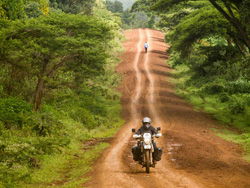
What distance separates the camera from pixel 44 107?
1950 cm

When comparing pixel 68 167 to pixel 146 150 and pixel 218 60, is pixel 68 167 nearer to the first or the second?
pixel 146 150

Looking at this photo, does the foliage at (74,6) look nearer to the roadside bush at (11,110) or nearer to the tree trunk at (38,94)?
the tree trunk at (38,94)

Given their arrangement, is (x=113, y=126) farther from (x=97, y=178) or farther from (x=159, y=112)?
(x=97, y=178)

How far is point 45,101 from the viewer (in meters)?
21.6

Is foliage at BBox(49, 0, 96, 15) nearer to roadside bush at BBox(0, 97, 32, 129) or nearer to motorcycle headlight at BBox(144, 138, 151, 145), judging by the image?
roadside bush at BBox(0, 97, 32, 129)

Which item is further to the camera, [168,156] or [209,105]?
[209,105]

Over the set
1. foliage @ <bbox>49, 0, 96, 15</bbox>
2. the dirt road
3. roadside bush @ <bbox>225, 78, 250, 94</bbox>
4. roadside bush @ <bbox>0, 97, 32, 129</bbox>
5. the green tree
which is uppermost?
foliage @ <bbox>49, 0, 96, 15</bbox>

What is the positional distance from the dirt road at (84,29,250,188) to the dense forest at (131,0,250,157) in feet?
5.25

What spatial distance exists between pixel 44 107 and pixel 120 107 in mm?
10067

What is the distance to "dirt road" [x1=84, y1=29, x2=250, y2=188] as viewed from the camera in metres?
10.3

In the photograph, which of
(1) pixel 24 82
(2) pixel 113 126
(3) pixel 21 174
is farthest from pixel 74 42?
(3) pixel 21 174

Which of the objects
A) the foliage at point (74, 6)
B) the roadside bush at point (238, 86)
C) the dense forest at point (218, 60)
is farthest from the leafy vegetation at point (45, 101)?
the foliage at point (74, 6)

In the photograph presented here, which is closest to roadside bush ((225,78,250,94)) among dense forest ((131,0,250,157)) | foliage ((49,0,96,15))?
dense forest ((131,0,250,157))

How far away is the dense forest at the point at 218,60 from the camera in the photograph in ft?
66.7
